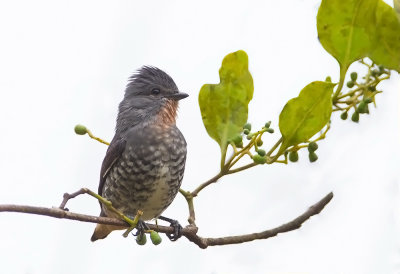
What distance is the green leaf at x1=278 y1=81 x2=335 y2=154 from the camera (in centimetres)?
176

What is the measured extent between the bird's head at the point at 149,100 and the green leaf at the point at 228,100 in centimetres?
230

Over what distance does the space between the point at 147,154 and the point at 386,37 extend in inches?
96.4

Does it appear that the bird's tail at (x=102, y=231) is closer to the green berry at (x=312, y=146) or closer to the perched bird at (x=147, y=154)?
the perched bird at (x=147, y=154)

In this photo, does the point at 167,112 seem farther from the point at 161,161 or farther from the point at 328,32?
the point at 328,32

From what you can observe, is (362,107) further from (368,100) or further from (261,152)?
(261,152)

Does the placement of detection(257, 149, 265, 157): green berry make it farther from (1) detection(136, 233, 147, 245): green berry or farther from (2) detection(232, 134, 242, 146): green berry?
(1) detection(136, 233, 147, 245): green berry

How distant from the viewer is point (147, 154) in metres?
4.03

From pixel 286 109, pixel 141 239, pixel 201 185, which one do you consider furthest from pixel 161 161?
pixel 286 109

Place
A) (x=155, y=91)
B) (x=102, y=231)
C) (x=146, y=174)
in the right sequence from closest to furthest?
1. (x=146, y=174)
2. (x=155, y=91)
3. (x=102, y=231)

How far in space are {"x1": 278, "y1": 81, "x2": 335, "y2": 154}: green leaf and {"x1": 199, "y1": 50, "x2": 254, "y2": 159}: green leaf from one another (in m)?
0.14

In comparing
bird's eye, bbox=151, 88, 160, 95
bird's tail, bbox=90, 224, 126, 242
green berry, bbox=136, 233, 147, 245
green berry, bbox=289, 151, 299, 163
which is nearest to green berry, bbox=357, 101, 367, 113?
green berry, bbox=289, 151, 299, 163

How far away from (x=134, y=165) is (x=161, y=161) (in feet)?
0.59

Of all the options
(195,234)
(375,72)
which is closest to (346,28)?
(375,72)

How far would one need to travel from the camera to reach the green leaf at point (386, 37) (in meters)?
1.77
